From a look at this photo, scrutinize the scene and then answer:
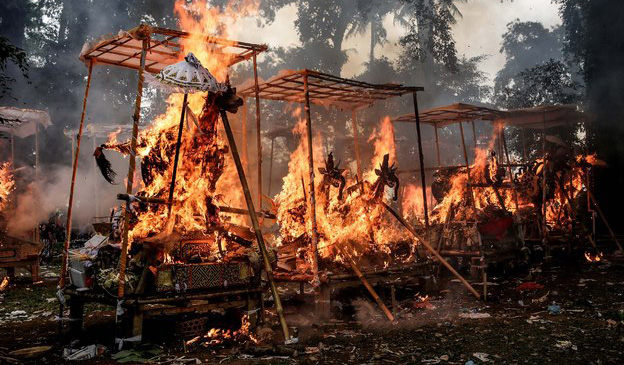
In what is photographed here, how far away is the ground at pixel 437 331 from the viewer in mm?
6773

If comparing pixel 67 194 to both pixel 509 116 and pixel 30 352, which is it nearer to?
pixel 30 352

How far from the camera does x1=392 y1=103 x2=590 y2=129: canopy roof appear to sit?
45.7 feet

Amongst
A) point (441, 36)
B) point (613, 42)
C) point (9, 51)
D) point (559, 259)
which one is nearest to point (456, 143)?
point (441, 36)

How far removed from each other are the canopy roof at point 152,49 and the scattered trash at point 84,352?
487cm

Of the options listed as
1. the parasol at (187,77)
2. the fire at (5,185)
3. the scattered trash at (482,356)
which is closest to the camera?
the scattered trash at (482,356)

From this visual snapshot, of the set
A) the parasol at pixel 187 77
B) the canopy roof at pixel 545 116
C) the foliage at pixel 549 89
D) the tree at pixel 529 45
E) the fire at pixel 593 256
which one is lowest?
the fire at pixel 593 256

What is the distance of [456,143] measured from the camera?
38250mm

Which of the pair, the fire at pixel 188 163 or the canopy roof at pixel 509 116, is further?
the canopy roof at pixel 509 116

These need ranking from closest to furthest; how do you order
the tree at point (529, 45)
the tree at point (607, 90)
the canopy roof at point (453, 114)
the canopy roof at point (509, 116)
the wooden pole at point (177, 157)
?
the wooden pole at point (177, 157) → the canopy roof at point (453, 114) → the canopy roof at point (509, 116) → the tree at point (607, 90) → the tree at point (529, 45)

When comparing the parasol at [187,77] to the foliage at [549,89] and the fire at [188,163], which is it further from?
the foliage at [549,89]

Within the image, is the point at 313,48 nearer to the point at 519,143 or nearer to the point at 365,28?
the point at 365,28

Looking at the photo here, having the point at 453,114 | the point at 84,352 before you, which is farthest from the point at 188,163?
the point at 453,114

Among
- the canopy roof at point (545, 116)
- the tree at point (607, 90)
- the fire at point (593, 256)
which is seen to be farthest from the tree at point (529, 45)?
the fire at point (593, 256)

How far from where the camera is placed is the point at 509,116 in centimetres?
1745
